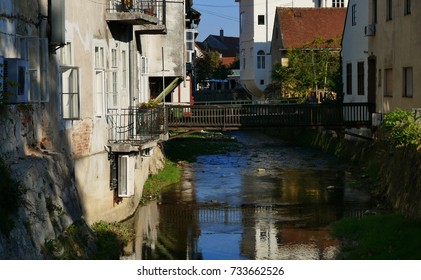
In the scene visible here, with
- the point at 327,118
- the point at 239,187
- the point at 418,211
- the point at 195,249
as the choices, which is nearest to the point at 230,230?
the point at 195,249

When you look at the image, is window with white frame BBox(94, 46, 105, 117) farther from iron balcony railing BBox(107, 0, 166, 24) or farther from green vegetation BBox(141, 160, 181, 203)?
green vegetation BBox(141, 160, 181, 203)

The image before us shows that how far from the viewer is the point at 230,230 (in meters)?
23.8

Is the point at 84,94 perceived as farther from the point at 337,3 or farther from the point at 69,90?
the point at 337,3

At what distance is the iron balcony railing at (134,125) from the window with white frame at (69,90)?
3479 mm

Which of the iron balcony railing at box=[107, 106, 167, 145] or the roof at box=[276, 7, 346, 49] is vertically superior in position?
the roof at box=[276, 7, 346, 49]

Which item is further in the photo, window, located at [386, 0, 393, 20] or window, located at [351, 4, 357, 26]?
window, located at [351, 4, 357, 26]

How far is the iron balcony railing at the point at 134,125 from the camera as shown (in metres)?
23.1

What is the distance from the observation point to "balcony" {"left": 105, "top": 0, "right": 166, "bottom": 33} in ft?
74.8

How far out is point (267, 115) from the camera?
36469 mm

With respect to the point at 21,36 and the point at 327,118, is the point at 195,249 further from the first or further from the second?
the point at 327,118

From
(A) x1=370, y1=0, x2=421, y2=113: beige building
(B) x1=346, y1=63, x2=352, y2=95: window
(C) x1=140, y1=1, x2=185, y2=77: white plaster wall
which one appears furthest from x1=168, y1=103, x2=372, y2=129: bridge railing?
(B) x1=346, y1=63, x2=352, y2=95: window

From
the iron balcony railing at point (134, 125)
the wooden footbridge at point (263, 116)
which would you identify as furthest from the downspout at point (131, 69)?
the wooden footbridge at point (263, 116)

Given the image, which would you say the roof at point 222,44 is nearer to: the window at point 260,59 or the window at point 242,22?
the window at point 242,22

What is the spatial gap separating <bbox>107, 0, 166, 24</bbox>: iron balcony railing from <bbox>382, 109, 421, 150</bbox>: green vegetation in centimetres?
774
